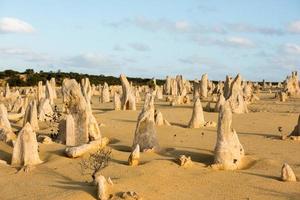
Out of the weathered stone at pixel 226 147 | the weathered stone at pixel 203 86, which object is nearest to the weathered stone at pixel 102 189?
the weathered stone at pixel 226 147

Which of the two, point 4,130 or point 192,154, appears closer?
point 192,154

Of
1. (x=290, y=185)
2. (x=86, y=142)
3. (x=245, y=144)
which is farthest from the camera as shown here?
(x=245, y=144)

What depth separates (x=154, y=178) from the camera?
10383 millimetres

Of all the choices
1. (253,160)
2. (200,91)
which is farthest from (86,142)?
(200,91)

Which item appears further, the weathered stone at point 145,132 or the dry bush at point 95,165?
the weathered stone at point 145,132

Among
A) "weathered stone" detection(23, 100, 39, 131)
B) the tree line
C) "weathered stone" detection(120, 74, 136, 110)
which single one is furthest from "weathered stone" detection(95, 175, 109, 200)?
the tree line

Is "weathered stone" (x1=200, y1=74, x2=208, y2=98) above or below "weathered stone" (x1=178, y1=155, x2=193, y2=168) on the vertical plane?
above

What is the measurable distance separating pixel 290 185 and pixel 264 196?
0.82m

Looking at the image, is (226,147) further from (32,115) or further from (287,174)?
(32,115)

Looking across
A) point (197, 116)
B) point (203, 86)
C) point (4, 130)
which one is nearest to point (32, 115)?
point (4, 130)

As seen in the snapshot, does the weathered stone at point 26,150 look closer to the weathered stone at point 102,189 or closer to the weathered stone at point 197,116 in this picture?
the weathered stone at point 102,189

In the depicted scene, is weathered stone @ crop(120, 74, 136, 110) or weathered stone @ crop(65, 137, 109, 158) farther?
weathered stone @ crop(120, 74, 136, 110)

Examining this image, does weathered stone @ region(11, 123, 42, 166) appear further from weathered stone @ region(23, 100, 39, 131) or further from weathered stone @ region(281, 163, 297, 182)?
weathered stone @ region(281, 163, 297, 182)

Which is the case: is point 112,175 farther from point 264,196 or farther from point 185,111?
point 185,111
